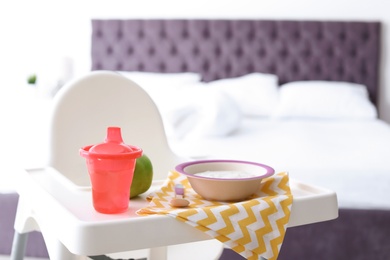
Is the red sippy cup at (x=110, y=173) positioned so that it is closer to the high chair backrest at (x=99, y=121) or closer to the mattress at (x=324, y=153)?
the high chair backrest at (x=99, y=121)

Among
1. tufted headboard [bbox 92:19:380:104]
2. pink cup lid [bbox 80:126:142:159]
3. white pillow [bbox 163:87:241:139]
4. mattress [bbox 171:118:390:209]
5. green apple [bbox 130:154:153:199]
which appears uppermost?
tufted headboard [bbox 92:19:380:104]

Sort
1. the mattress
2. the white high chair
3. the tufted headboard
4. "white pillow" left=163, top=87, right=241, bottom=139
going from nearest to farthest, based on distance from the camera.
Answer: the white high chair → the mattress → "white pillow" left=163, top=87, right=241, bottom=139 → the tufted headboard

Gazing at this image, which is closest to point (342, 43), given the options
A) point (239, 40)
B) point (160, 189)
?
point (239, 40)

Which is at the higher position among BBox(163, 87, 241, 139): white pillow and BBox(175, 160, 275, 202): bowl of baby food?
BBox(175, 160, 275, 202): bowl of baby food

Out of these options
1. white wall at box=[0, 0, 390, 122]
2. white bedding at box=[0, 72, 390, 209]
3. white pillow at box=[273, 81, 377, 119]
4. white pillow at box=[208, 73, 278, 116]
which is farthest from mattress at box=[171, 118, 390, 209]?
white wall at box=[0, 0, 390, 122]

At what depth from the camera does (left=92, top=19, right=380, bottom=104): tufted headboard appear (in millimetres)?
3967

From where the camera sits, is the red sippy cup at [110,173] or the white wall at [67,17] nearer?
the red sippy cup at [110,173]

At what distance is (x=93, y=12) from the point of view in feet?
13.7

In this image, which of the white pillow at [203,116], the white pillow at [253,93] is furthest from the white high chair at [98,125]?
the white pillow at [253,93]

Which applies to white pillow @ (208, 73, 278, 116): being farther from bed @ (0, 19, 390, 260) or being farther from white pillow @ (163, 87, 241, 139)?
white pillow @ (163, 87, 241, 139)

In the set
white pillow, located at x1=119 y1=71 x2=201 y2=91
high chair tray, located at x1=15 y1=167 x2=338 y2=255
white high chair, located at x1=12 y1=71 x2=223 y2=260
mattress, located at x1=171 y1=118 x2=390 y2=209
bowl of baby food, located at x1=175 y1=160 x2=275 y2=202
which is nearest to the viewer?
high chair tray, located at x1=15 y1=167 x2=338 y2=255

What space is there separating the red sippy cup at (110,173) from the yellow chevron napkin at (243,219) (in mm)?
51

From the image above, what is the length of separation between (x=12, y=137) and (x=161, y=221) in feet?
5.58

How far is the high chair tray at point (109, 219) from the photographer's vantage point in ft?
2.76
